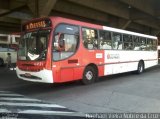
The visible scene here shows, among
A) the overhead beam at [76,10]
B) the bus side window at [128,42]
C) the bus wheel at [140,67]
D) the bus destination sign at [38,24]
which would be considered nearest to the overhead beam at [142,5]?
the overhead beam at [76,10]

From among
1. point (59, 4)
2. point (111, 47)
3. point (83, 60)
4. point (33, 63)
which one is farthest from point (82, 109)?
point (59, 4)

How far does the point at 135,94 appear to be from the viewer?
11.1 meters

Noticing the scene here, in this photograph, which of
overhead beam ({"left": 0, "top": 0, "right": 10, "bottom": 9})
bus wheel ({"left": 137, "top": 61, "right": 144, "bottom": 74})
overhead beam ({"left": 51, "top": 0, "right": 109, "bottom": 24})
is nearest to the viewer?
bus wheel ({"left": 137, "top": 61, "right": 144, "bottom": 74})

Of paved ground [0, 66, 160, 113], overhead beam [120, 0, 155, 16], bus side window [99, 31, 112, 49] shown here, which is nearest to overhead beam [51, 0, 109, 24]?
overhead beam [120, 0, 155, 16]

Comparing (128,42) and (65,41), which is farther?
(128,42)

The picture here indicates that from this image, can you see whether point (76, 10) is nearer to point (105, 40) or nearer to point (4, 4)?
point (4, 4)

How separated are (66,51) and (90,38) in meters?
2.08

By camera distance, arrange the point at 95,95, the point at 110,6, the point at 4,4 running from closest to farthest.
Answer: the point at 95,95 → the point at 4,4 → the point at 110,6

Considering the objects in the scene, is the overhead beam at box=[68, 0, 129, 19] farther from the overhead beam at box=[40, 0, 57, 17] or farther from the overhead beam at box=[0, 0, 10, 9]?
the overhead beam at box=[0, 0, 10, 9]

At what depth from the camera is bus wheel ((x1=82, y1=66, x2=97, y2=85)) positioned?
1370cm

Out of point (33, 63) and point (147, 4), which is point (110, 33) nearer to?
point (33, 63)

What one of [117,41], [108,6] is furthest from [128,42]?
[108,6]

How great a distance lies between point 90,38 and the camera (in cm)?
1400

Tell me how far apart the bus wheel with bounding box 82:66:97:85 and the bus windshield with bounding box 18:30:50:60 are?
2.69 meters
